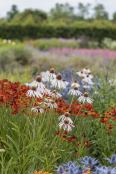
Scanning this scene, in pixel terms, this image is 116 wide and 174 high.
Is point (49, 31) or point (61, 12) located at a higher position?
point (61, 12)

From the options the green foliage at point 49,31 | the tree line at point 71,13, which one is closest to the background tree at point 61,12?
the tree line at point 71,13

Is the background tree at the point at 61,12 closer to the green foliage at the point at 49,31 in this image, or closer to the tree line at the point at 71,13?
the tree line at the point at 71,13

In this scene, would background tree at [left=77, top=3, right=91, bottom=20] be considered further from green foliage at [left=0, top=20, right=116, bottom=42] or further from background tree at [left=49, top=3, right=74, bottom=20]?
green foliage at [left=0, top=20, right=116, bottom=42]

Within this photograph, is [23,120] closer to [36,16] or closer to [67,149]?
[67,149]

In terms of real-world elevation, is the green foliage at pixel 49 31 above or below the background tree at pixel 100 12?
below

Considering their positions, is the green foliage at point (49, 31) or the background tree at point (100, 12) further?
the background tree at point (100, 12)

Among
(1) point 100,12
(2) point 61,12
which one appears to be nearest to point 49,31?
(2) point 61,12

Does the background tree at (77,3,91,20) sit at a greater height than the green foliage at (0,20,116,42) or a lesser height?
greater

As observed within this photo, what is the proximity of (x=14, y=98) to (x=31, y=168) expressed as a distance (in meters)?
0.93

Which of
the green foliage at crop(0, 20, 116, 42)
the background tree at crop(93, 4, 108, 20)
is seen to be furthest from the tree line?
the green foliage at crop(0, 20, 116, 42)

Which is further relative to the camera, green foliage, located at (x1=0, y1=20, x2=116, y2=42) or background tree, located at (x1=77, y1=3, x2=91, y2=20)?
background tree, located at (x1=77, y1=3, x2=91, y2=20)

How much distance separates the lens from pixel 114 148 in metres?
2.54

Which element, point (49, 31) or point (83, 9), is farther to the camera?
point (83, 9)

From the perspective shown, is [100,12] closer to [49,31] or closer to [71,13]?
[71,13]
